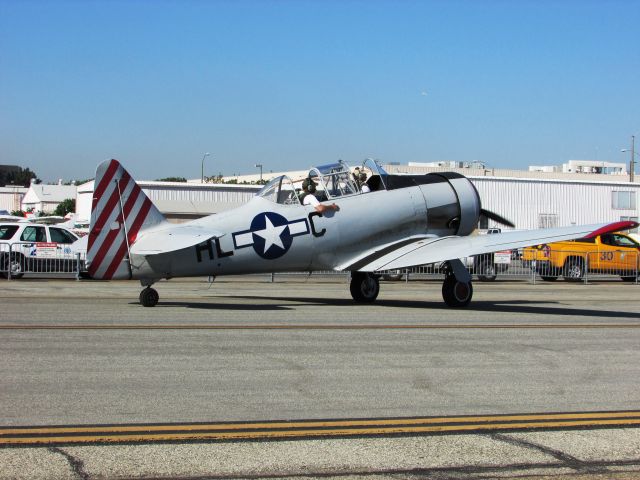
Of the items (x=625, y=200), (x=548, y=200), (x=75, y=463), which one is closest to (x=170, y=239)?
(x=75, y=463)

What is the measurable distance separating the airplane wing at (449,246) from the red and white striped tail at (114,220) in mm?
4131

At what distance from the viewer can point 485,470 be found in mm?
5465

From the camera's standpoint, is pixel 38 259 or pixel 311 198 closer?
pixel 311 198

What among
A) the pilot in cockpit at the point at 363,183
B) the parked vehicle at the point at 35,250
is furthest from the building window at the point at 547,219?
the pilot in cockpit at the point at 363,183

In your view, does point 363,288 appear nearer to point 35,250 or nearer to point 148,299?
point 148,299

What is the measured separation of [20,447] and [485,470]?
10.5 feet

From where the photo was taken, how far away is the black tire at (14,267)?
25.8 meters

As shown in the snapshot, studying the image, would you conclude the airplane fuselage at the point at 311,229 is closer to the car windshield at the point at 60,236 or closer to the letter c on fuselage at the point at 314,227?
the letter c on fuselage at the point at 314,227

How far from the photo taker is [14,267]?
25.8 m

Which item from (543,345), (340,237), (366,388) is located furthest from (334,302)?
(366,388)

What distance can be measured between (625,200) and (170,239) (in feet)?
148

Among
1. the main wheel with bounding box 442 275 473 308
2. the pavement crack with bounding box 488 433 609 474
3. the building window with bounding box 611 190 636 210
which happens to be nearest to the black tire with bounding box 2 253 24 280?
the main wheel with bounding box 442 275 473 308

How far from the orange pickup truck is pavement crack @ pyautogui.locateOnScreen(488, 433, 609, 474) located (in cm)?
2416

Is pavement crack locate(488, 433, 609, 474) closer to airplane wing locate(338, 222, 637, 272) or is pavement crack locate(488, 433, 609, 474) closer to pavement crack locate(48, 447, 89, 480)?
pavement crack locate(48, 447, 89, 480)
